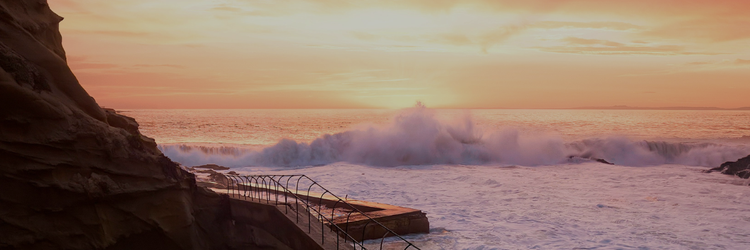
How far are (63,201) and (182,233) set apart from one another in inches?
64.5

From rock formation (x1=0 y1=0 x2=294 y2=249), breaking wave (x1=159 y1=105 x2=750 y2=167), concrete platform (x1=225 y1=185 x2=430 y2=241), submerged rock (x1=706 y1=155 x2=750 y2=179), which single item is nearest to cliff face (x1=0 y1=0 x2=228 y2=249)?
rock formation (x1=0 y1=0 x2=294 y2=249)

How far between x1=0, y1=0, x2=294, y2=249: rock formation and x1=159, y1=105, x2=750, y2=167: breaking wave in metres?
19.2

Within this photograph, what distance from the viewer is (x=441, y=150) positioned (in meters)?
28.2

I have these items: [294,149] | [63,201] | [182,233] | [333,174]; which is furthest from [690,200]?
[294,149]

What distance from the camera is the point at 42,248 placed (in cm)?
604

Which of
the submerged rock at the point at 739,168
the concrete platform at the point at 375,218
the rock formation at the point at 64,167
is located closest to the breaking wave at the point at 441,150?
the submerged rock at the point at 739,168

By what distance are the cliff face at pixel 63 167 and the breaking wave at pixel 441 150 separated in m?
19.2

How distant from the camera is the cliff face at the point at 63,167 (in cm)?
591

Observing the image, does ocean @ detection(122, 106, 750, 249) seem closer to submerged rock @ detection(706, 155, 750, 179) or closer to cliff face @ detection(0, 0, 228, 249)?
submerged rock @ detection(706, 155, 750, 179)

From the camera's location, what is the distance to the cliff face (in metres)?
5.91

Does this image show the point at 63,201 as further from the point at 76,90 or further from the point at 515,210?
the point at 515,210

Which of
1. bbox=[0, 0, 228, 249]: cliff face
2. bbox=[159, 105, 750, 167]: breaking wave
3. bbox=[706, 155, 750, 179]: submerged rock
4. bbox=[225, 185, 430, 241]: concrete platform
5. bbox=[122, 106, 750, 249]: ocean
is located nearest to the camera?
bbox=[0, 0, 228, 249]: cliff face

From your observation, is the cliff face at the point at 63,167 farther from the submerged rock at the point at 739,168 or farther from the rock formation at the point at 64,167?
the submerged rock at the point at 739,168

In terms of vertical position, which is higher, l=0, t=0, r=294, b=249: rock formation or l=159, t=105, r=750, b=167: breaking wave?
l=0, t=0, r=294, b=249: rock formation
